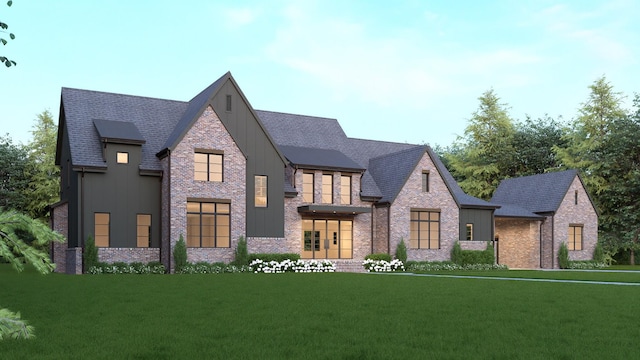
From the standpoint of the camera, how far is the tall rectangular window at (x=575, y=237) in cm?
4166

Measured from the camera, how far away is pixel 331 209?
33.2m

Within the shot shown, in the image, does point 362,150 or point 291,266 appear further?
point 362,150

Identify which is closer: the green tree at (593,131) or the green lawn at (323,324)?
the green lawn at (323,324)

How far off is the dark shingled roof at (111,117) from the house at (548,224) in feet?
69.3

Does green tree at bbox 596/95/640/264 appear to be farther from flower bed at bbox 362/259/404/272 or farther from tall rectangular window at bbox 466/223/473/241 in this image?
flower bed at bbox 362/259/404/272

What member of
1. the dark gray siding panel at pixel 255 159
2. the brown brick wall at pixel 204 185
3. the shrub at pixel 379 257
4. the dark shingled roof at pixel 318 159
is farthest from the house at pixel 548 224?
the brown brick wall at pixel 204 185

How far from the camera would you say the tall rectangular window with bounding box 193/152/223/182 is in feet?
98.8

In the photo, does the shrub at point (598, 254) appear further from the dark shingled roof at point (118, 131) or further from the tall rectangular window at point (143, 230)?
the dark shingled roof at point (118, 131)

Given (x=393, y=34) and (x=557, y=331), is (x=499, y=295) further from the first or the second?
(x=393, y=34)

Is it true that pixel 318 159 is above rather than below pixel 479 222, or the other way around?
above

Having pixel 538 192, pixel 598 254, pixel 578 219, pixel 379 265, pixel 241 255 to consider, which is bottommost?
pixel 598 254

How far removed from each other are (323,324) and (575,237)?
35.8m

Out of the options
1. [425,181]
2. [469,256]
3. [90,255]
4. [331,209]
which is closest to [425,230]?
[425,181]

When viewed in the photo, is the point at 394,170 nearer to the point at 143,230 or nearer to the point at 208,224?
the point at 208,224
